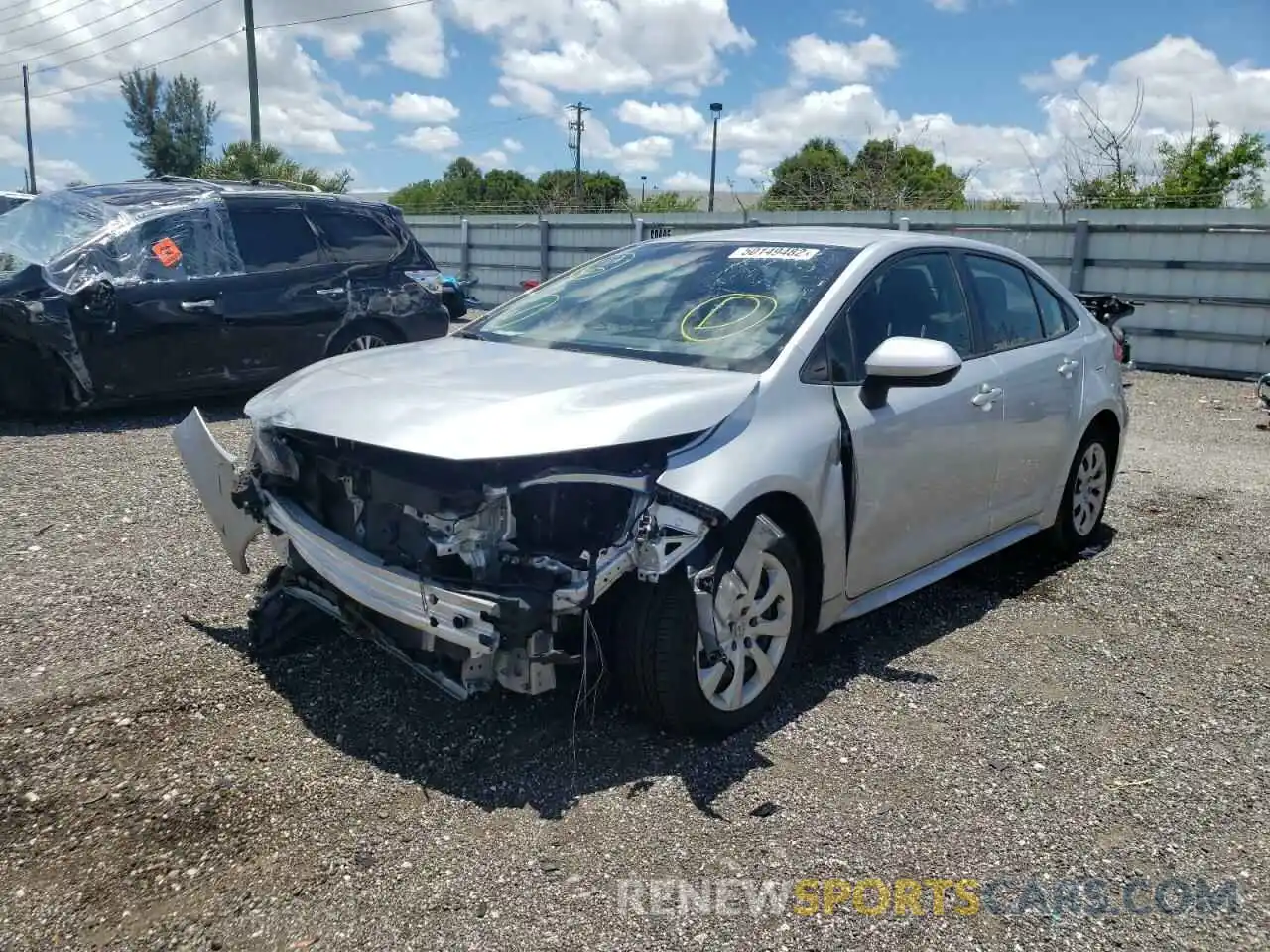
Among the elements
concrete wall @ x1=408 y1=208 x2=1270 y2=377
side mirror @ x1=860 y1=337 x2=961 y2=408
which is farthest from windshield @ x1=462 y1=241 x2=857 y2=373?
concrete wall @ x1=408 y1=208 x2=1270 y2=377

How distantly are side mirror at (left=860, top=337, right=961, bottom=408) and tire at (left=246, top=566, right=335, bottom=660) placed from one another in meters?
2.21

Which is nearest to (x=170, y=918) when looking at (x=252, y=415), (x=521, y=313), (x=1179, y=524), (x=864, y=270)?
(x=252, y=415)

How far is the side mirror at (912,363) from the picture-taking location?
3541mm

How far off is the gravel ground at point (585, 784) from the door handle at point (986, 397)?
0.99 metres

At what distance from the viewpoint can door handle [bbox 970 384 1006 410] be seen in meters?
4.29

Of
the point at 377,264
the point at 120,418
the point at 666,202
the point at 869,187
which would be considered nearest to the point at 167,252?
the point at 120,418

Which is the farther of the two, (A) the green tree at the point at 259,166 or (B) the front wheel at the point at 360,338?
(A) the green tree at the point at 259,166

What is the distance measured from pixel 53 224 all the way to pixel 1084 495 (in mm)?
7602

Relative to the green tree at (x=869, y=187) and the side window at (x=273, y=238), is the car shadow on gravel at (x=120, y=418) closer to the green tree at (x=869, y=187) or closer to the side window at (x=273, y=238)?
the side window at (x=273, y=238)

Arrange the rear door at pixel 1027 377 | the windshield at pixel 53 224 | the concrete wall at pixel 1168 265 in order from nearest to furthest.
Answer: the rear door at pixel 1027 377
the windshield at pixel 53 224
the concrete wall at pixel 1168 265

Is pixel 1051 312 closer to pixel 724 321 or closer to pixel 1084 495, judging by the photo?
pixel 1084 495

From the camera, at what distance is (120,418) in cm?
812

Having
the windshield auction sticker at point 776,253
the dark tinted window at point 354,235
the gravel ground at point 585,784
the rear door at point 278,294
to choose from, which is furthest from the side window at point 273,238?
the windshield auction sticker at point 776,253

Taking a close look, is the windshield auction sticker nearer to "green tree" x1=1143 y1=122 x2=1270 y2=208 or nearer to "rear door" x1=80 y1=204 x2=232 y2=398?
"rear door" x1=80 y1=204 x2=232 y2=398
